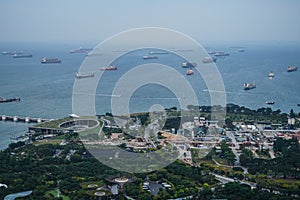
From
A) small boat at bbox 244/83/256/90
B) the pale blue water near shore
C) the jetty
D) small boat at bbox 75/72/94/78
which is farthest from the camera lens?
small boat at bbox 75/72/94/78

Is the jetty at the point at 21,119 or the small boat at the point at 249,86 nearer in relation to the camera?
the jetty at the point at 21,119

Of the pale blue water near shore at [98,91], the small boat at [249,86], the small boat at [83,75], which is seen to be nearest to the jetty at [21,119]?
the pale blue water near shore at [98,91]

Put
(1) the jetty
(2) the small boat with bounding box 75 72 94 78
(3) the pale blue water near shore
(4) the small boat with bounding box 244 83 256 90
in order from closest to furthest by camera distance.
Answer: (1) the jetty, (3) the pale blue water near shore, (4) the small boat with bounding box 244 83 256 90, (2) the small boat with bounding box 75 72 94 78

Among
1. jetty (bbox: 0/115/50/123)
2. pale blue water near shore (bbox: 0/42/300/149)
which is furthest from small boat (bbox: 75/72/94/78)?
jetty (bbox: 0/115/50/123)

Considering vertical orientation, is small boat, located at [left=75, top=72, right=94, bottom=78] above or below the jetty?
above

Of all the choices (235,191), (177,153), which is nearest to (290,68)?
(177,153)

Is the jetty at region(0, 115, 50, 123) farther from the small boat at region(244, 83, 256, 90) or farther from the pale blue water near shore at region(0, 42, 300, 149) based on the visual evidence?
the small boat at region(244, 83, 256, 90)

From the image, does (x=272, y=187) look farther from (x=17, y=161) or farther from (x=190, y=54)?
(x=190, y=54)

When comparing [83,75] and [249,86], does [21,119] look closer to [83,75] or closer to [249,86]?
[83,75]

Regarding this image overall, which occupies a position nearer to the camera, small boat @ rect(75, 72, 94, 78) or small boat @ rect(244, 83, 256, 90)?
small boat @ rect(244, 83, 256, 90)

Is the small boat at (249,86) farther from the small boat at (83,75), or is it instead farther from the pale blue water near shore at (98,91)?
the small boat at (83,75)

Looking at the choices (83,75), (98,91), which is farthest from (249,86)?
(83,75)
